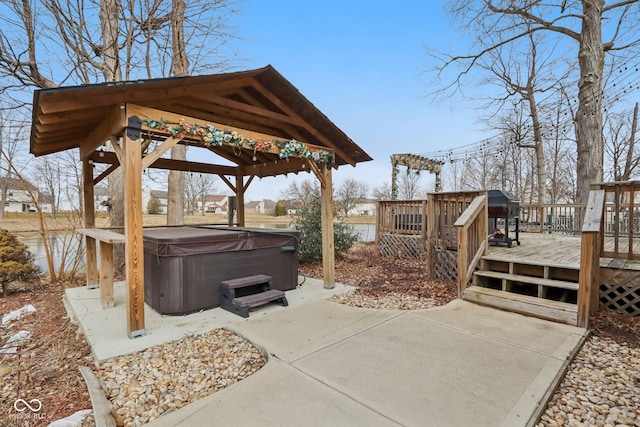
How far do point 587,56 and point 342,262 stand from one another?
835cm

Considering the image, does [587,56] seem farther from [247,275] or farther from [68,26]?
[68,26]

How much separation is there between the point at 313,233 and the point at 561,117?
14.2 meters

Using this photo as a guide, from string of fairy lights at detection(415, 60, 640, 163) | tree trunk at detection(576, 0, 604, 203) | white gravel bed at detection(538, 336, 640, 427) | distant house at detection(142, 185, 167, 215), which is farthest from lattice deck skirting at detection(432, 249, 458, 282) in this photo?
distant house at detection(142, 185, 167, 215)

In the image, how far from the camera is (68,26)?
661 cm

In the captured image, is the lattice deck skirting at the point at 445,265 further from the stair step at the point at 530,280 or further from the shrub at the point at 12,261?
the shrub at the point at 12,261

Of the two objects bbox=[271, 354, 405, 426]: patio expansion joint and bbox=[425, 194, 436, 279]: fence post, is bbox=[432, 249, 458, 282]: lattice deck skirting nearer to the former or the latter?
bbox=[425, 194, 436, 279]: fence post

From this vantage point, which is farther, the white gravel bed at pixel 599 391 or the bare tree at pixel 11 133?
the bare tree at pixel 11 133

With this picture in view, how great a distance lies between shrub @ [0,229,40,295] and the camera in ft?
17.2

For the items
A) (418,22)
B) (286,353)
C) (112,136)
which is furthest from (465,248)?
(418,22)

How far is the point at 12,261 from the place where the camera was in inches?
210

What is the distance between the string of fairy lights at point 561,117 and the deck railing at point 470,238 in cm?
602

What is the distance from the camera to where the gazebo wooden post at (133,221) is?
307cm

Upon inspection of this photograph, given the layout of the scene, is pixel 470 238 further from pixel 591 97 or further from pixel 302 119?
pixel 591 97
